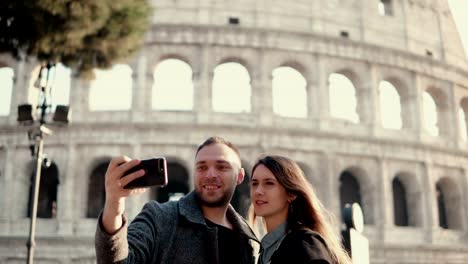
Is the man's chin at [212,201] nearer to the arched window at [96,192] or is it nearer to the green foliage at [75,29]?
the green foliage at [75,29]

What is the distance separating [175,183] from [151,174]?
18394mm

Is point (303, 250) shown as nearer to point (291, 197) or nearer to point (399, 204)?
point (291, 197)

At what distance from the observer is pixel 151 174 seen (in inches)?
78.9

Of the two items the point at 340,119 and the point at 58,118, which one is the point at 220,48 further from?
the point at 58,118

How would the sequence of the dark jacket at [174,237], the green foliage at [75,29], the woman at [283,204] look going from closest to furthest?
the dark jacket at [174,237], the woman at [283,204], the green foliage at [75,29]

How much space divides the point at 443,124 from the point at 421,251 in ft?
19.7

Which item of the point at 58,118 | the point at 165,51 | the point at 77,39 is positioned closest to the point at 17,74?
the point at 165,51

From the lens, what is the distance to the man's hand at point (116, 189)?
77.2 inches

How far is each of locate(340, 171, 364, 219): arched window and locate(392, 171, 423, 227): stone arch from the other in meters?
1.81

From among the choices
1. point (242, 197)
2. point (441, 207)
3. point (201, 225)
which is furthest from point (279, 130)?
point (201, 225)

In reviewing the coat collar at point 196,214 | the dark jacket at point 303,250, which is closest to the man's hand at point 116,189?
the coat collar at point 196,214

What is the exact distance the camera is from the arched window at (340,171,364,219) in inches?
787

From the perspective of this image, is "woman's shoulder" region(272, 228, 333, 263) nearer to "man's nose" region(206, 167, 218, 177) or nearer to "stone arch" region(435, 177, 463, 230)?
"man's nose" region(206, 167, 218, 177)

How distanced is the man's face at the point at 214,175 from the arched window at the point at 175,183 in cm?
1651
